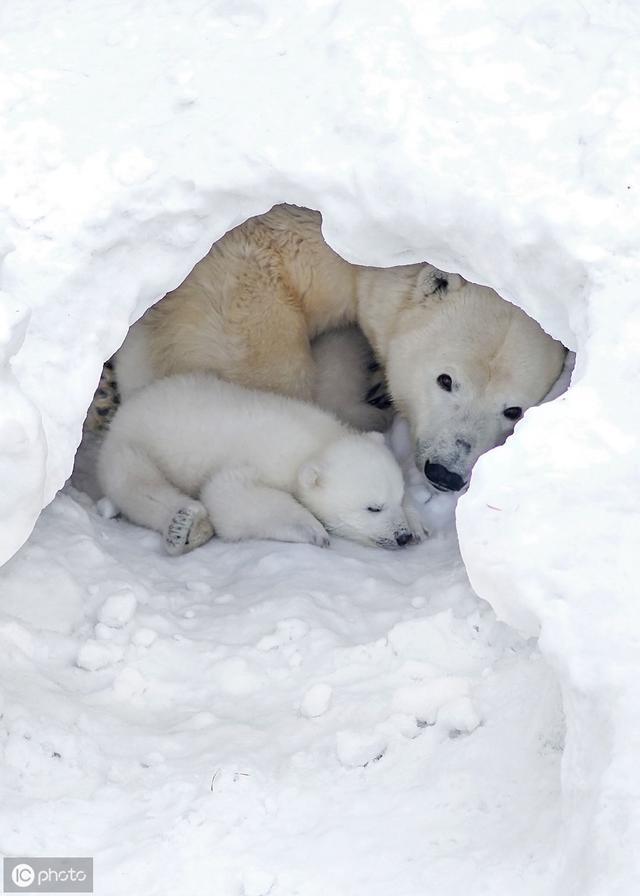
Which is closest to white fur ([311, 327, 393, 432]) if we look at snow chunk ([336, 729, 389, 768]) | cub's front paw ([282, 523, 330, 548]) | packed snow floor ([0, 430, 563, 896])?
cub's front paw ([282, 523, 330, 548])

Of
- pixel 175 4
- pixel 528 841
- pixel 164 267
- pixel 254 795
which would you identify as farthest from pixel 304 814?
pixel 175 4

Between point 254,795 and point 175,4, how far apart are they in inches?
76.6

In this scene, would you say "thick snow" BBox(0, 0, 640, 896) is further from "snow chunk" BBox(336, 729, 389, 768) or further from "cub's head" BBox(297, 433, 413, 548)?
"cub's head" BBox(297, 433, 413, 548)

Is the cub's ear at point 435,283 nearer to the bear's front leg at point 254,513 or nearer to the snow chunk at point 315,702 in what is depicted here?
the bear's front leg at point 254,513

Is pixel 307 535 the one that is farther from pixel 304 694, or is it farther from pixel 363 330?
pixel 363 330

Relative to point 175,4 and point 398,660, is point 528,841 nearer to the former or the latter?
point 398,660

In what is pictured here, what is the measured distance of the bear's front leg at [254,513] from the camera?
3373mm

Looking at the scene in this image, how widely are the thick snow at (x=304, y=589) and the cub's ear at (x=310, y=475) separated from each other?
23.7 inches

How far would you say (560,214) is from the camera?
92.3 inches

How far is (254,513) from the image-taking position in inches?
134

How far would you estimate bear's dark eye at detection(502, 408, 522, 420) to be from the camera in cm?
360

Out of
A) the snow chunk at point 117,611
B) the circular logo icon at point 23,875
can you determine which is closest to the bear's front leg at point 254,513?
the snow chunk at point 117,611

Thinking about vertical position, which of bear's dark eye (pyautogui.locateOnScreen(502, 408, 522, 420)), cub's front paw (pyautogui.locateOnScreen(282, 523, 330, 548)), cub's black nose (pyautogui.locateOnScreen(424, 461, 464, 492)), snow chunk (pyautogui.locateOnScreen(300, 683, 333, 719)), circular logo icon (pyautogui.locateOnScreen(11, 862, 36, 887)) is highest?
circular logo icon (pyautogui.locateOnScreen(11, 862, 36, 887))

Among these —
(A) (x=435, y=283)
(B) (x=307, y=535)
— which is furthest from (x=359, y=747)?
(A) (x=435, y=283)
